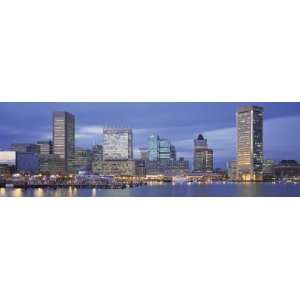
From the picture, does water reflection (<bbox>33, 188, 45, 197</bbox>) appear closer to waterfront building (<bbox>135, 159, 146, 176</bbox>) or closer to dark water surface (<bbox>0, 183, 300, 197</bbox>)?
dark water surface (<bbox>0, 183, 300, 197</bbox>)

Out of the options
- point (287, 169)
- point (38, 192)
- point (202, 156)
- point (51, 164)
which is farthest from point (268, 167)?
point (38, 192)

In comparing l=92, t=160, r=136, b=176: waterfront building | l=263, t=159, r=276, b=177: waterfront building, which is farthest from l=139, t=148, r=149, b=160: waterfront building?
l=263, t=159, r=276, b=177: waterfront building

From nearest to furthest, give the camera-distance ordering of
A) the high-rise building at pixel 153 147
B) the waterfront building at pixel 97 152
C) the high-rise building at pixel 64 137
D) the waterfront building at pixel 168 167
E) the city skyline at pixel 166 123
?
the city skyline at pixel 166 123
the high-rise building at pixel 64 137
the high-rise building at pixel 153 147
the waterfront building at pixel 97 152
the waterfront building at pixel 168 167

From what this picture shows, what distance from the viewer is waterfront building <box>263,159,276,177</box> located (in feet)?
23.9

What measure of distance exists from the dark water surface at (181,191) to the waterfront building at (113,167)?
407 millimetres

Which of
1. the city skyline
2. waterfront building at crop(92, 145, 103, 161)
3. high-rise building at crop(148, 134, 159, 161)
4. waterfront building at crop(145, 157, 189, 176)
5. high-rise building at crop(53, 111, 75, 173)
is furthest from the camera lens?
waterfront building at crop(145, 157, 189, 176)

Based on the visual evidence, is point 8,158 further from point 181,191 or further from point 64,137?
point 181,191

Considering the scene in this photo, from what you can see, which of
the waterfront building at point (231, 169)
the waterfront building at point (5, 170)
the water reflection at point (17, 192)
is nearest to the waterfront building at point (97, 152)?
the water reflection at point (17, 192)

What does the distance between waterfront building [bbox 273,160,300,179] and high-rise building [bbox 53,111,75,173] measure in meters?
2.86

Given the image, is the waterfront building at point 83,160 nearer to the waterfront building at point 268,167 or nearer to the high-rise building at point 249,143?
the high-rise building at point 249,143

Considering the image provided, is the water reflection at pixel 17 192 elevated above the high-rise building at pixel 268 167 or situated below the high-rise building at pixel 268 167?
below

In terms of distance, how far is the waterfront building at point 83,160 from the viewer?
7.19 meters

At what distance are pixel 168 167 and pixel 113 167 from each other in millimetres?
784
